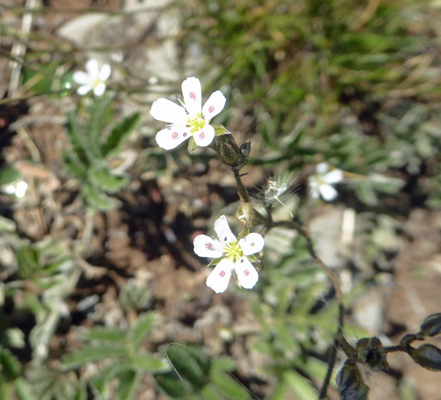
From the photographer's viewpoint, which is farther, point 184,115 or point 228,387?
point 228,387

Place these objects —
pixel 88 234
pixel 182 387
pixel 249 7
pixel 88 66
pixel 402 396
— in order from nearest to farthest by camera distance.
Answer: pixel 182 387 < pixel 88 66 < pixel 88 234 < pixel 402 396 < pixel 249 7

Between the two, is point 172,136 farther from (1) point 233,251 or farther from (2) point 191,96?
(1) point 233,251

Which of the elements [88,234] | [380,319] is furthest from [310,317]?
[88,234]

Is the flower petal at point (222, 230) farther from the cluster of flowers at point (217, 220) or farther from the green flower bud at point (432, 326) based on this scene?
the green flower bud at point (432, 326)

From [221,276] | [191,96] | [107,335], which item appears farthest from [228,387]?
[191,96]

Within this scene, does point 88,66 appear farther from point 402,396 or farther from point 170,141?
point 402,396

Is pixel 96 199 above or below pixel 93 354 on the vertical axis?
above
